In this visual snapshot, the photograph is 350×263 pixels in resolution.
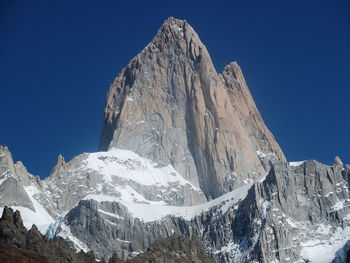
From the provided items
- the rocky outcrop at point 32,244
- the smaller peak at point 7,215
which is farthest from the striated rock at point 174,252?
the smaller peak at point 7,215

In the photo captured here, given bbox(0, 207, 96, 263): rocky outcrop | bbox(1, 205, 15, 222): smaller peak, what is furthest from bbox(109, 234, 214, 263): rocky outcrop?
bbox(1, 205, 15, 222): smaller peak

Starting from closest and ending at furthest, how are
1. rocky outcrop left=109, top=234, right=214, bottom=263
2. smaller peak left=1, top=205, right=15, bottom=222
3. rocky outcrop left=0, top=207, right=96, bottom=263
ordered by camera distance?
1. rocky outcrop left=0, top=207, right=96, bottom=263
2. smaller peak left=1, top=205, right=15, bottom=222
3. rocky outcrop left=109, top=234, right=214, bottom=263

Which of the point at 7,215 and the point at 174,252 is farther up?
the point at 7,215

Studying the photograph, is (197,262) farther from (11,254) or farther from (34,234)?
(11,254)

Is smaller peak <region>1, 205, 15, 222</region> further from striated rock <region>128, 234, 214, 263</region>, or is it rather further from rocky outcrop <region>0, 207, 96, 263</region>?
striated rock <region>128, 234, 214, 263</region>

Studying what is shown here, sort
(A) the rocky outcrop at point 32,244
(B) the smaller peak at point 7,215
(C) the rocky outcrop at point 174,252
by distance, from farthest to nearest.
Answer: (C) the rocky outcrop at point 174,252, (B) the smaller peak at point 7,215, (A) the rocky outcrop at point 32,244

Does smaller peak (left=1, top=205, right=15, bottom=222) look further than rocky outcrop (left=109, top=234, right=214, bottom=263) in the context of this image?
No

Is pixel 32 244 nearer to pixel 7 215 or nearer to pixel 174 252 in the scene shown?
pixel 7 215

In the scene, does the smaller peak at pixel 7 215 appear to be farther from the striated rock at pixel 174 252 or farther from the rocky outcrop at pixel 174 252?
the striated rock at pixel 174 252

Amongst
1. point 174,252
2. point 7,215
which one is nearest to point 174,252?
point 174,252

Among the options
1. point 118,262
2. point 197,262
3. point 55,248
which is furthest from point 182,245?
point 55,248

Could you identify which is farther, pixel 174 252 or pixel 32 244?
pixel 174 252
